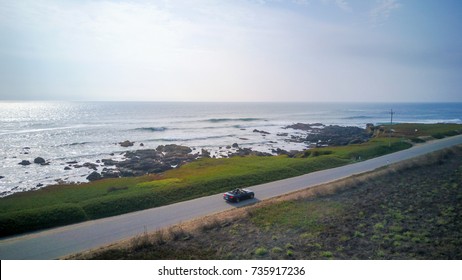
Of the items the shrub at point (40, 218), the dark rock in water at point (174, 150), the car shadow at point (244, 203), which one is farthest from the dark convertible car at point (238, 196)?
the dark rock in water at point (174, 150)

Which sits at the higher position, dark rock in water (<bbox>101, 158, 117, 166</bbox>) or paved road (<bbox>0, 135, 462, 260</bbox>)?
paved road (<bbox>0, 135, 462, 260</bbox>)

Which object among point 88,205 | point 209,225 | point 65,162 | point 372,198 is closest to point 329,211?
point 372,198

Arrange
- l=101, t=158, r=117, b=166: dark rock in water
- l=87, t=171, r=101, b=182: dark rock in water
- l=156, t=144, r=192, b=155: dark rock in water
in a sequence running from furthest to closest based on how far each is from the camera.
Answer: l=156, t=144, r=192, b=155: dark rock in water, l=101, t=158, r=117, b=166: dark rock in water, l=87, t=171, r=101, b=182: dark rock in water

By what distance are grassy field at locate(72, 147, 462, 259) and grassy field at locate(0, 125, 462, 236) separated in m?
7.47

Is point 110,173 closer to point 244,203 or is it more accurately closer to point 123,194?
point 123,194

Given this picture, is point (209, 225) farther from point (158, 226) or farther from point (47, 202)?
point (47, 202)

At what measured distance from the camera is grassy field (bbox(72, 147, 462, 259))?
43.6 ft

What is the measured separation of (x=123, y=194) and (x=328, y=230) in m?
17.7

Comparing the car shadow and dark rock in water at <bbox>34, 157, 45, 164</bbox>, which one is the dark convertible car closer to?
the car shadow

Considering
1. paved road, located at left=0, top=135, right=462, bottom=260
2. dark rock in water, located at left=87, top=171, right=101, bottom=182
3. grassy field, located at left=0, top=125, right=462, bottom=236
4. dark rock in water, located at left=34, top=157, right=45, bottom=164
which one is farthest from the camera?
dark rock in water, located at left=34, top=157, right=45, bottom=164

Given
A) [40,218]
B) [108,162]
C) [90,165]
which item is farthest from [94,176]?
[40,218]

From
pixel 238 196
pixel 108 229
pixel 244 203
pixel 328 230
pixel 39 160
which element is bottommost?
pixel 39 160

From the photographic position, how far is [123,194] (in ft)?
86.6

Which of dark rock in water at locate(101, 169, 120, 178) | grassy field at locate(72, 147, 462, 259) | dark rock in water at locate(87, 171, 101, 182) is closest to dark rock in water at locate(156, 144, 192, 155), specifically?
dark rock in water at locate(101, 169, 120, 178)
